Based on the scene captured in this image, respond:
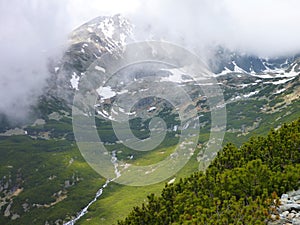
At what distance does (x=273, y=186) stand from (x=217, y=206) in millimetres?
4260

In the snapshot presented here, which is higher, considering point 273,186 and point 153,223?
point 153,223

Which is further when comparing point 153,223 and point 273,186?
point 153,223

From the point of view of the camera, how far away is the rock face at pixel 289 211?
19.1 m

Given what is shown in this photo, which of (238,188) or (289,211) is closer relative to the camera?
(289,211)

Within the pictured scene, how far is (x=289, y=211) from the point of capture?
1988cm

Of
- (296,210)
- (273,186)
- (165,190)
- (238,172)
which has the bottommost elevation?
(296,210)

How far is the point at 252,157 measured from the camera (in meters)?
29.3

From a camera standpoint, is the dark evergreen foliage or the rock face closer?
the rock face

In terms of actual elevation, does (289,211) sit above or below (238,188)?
below

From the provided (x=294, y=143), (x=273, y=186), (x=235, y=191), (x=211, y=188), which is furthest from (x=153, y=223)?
(x=294, y=143)

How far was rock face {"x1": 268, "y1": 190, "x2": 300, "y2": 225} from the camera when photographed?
19.1 m

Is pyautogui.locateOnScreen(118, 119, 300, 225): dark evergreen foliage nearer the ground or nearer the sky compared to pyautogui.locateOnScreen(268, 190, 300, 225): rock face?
nearer the sky

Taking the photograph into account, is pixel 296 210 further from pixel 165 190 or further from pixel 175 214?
pixel 165 190

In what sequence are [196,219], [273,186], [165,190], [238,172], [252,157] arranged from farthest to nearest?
[165,190] < [252,157] < [238,172] < [273,186] < [196,219]
